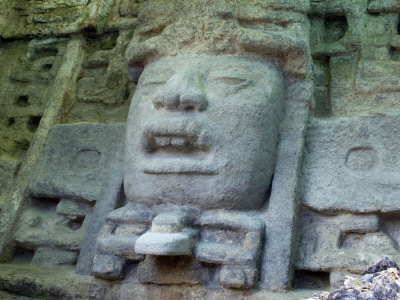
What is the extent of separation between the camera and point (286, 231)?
211cm

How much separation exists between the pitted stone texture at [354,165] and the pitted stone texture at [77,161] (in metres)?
1.10

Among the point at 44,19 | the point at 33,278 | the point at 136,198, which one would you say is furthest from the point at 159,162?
the point at 44,19

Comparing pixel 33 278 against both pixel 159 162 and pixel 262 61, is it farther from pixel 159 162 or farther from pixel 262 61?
pixel 262 61

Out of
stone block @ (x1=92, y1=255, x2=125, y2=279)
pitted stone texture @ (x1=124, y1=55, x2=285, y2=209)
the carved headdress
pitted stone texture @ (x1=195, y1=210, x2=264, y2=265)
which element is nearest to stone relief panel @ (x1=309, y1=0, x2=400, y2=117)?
the carved headdress

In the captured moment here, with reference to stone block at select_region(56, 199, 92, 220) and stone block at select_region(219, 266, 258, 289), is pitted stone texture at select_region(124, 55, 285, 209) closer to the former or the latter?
stone block at select_region(219, 266, 258, 289)

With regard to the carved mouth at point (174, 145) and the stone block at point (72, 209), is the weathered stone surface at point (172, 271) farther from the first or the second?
the stone block at point (72, 209)

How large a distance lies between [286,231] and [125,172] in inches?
33.4

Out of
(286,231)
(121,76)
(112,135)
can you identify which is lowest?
(286,231)

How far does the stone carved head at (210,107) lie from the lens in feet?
7.16

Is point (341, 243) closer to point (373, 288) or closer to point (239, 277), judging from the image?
point (239, 277)

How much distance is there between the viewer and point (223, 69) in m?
2.34

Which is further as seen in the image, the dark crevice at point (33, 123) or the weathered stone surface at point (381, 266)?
the dark crevice at point (33, 123)

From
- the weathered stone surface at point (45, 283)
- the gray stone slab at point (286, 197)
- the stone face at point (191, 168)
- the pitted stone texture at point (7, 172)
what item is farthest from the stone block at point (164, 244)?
the pitted stone texture at point (7, 172)

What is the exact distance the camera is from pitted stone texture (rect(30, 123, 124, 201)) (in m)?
2.69
